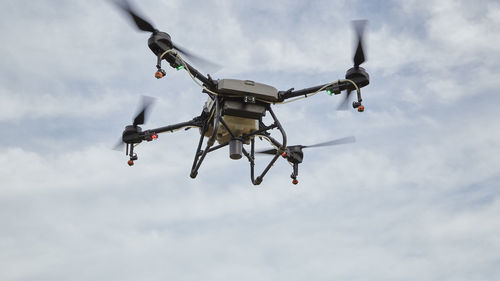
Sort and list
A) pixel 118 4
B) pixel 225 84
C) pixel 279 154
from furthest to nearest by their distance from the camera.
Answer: pixel 279 154, pixel 225 84, pixel 118 4

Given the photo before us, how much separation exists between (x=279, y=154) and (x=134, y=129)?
4564mm

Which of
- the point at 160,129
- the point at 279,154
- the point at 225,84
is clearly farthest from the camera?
the point at 160,129

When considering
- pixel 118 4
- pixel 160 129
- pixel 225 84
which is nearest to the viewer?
pixel 118 4

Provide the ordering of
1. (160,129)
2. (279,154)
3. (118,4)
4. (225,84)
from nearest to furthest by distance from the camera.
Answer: (118,4) → (225,84) → (279,154) → (160,129)

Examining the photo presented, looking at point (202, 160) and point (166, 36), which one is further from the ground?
point (166, 36)

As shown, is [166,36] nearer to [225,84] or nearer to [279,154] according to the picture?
[225,84]

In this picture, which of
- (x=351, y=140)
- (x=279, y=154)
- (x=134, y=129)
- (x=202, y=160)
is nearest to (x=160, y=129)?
(x=134, y=129)

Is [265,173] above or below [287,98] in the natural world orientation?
below

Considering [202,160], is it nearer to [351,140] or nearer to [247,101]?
[247,101]

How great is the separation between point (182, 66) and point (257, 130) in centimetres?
276

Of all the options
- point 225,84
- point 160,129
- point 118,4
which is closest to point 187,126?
point 160,129

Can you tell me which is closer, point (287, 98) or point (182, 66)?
point (182, 66)

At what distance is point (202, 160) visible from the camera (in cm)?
1758

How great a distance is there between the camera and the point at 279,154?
17953 millimetres
